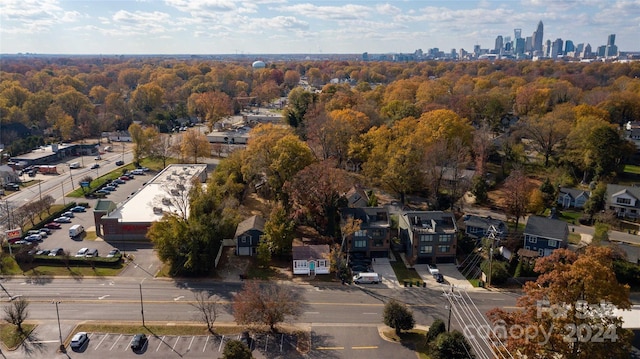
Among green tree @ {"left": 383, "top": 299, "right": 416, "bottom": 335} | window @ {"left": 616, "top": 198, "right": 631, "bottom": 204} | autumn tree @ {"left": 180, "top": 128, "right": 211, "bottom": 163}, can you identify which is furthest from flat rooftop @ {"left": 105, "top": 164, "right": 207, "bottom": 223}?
window @ {"left": 616, "top": 198, "right": 631, "bottom": 204}

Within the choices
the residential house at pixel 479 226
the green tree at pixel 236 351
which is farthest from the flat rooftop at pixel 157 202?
the residential house at pixel 479 226

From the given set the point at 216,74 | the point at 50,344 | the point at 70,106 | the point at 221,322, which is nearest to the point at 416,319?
the point at 221,322

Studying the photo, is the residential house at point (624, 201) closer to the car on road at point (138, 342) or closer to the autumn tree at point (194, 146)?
the car on road at point (138, 342)

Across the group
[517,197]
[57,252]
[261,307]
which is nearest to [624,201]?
[517,197]

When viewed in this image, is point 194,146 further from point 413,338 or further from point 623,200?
point 623,200

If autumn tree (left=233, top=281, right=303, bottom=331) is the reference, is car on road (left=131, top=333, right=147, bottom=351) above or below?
below

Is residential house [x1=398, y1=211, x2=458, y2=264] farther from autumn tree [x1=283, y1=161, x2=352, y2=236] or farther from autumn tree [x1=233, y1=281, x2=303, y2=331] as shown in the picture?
autumn tree [x1=233, y1=281, x2=303, y2=331]
